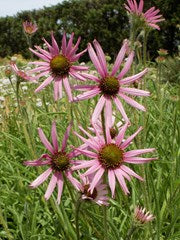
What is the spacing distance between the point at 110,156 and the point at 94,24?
14.1 m

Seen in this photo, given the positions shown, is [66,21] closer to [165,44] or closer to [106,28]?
[106,28]

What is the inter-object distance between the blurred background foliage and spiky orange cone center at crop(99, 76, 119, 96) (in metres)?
11.5

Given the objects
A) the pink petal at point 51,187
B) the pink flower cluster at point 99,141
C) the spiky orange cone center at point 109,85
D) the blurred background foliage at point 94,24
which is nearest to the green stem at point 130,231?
the pink flower cluster at point 99,141

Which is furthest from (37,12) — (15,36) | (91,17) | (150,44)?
(150,44)

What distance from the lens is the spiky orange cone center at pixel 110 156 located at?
1.40m

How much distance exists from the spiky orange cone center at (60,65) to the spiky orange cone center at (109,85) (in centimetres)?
18

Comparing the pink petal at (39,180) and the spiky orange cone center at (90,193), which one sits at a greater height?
the pink petal at (39,180)

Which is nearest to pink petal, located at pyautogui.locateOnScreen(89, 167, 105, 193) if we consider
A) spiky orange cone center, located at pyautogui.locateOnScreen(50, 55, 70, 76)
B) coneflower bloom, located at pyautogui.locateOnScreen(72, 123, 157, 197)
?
coneflower bloom, located at pyautogui.locateOnScreen(72, 123, 157, 197)

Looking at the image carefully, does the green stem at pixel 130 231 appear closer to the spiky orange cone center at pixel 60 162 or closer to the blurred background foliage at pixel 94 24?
the spiky orange cone center at pixel 60 162

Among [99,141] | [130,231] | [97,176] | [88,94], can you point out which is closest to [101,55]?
[88,94]

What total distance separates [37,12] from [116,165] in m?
16.5

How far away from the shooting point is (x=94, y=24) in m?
15.1

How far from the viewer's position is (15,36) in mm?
17594

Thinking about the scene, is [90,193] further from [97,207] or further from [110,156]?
[97,207]
